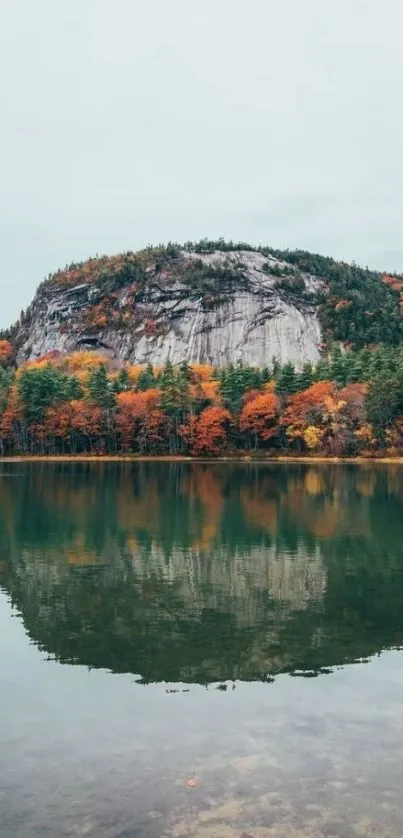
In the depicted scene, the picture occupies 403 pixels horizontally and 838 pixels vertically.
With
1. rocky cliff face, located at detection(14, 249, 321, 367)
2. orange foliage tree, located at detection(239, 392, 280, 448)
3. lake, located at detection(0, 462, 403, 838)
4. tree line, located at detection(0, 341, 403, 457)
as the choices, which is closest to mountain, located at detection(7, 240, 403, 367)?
rocky cliff face, located at detection(14, 249, 321, 367)

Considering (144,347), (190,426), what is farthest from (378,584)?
(144,347)

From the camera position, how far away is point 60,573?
2030 cm

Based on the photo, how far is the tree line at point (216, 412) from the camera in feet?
267

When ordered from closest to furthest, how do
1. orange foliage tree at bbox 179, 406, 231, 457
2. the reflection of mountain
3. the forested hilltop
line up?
the reflection of mountain < the forested hilltop < orange foliage tree at bbox 179, 406, 231, 457

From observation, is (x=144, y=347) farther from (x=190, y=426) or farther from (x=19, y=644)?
(x=19, y=644)

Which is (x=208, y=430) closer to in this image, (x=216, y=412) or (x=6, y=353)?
(x=216, y=412)

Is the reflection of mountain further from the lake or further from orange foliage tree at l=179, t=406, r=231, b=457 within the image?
orange foliage tree at l=179, t=406, r=231, b=457

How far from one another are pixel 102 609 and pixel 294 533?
12.7 m

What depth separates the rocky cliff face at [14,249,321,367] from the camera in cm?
16262

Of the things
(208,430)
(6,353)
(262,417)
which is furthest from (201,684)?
(6,353)

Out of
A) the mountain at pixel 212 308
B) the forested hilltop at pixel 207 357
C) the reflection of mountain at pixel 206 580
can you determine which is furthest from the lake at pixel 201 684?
the mountain at pixel 212 308

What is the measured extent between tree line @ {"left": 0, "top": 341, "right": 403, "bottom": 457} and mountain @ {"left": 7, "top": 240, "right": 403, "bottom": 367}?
208ft

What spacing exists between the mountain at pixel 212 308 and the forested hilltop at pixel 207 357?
1.03 feet

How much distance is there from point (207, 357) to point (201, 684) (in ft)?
499
